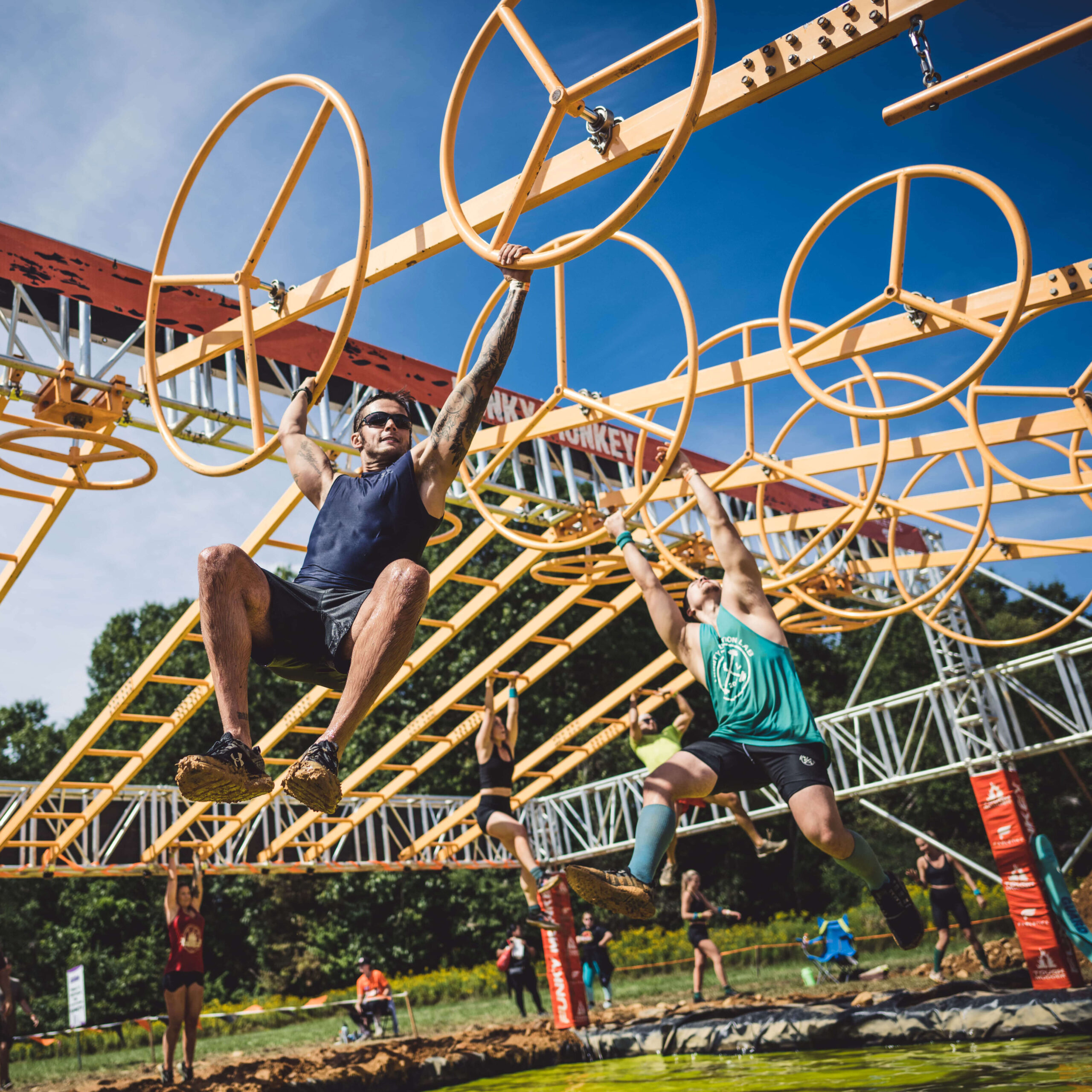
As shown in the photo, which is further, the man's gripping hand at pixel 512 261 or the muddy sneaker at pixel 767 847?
the muddy sneaker at pixel 767 847

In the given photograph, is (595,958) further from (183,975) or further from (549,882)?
(549,882)

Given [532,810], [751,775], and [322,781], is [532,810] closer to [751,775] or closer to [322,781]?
[751,775]

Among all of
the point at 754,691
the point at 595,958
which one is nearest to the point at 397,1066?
the point at 595,958

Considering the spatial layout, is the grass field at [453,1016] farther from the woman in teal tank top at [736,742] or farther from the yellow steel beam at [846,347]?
the woman in teal tank top at [736,742]

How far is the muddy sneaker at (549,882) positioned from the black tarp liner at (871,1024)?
106 inches

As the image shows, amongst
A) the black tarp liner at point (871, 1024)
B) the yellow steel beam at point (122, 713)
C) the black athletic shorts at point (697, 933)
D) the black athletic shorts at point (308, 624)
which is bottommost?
the black tarp liner at point (871, 1024)

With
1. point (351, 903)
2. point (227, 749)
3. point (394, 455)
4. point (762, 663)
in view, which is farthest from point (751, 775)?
point (351, 903)

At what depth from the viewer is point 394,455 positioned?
3.52 m

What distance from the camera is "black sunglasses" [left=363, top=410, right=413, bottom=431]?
3488 millimetres

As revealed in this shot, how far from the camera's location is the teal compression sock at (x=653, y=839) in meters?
3.69

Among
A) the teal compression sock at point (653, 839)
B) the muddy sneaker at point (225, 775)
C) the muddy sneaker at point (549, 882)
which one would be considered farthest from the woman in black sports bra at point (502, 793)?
the muddy sneaker at point (225, 775)

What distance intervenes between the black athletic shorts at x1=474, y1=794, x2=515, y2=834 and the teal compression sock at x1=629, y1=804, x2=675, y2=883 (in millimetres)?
4645

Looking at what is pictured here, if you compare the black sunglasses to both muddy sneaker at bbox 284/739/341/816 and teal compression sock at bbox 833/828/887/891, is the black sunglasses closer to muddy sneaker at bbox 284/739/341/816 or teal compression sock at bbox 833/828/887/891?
muddy sneaker at bbox 284/739/341/816

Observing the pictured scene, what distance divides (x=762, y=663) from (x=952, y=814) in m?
21.8
